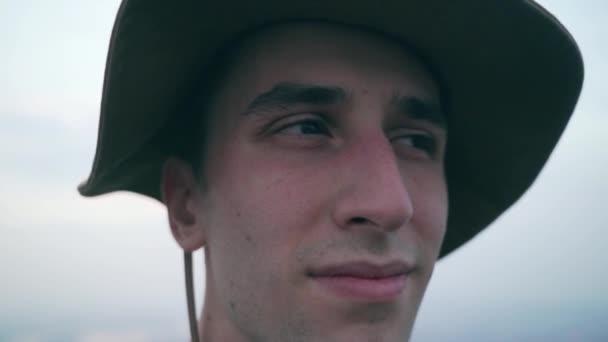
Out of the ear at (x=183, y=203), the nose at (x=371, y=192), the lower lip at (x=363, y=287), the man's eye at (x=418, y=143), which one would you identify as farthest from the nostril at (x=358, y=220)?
the ear at (x=183, y=203)

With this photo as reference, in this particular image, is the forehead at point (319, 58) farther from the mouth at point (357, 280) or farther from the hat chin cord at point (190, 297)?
the hat chin cord at point (190, 297)

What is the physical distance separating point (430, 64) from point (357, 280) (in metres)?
0.74

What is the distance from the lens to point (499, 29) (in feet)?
5.25

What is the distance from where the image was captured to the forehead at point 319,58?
148 centimetres

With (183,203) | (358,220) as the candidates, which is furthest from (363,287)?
(183,203)

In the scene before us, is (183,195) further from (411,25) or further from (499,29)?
(499,29)

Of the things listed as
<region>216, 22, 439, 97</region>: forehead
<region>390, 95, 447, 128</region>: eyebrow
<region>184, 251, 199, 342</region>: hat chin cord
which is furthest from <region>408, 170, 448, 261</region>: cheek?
<region>184, 251, 199, 342</region>: hat chin cord

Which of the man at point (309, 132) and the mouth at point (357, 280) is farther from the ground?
the man at point (309, 132)

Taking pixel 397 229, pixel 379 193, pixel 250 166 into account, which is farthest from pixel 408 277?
pixel 250 166

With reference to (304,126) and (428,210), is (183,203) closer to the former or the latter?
(304,126)

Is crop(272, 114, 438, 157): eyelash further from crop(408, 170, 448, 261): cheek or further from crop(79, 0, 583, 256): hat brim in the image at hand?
crop(79, 0, 583, 256): hat brim

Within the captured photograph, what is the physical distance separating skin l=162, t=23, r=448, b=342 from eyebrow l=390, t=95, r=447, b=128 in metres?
0.01

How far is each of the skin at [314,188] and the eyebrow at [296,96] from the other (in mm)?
11

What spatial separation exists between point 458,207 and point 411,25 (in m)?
0.92
